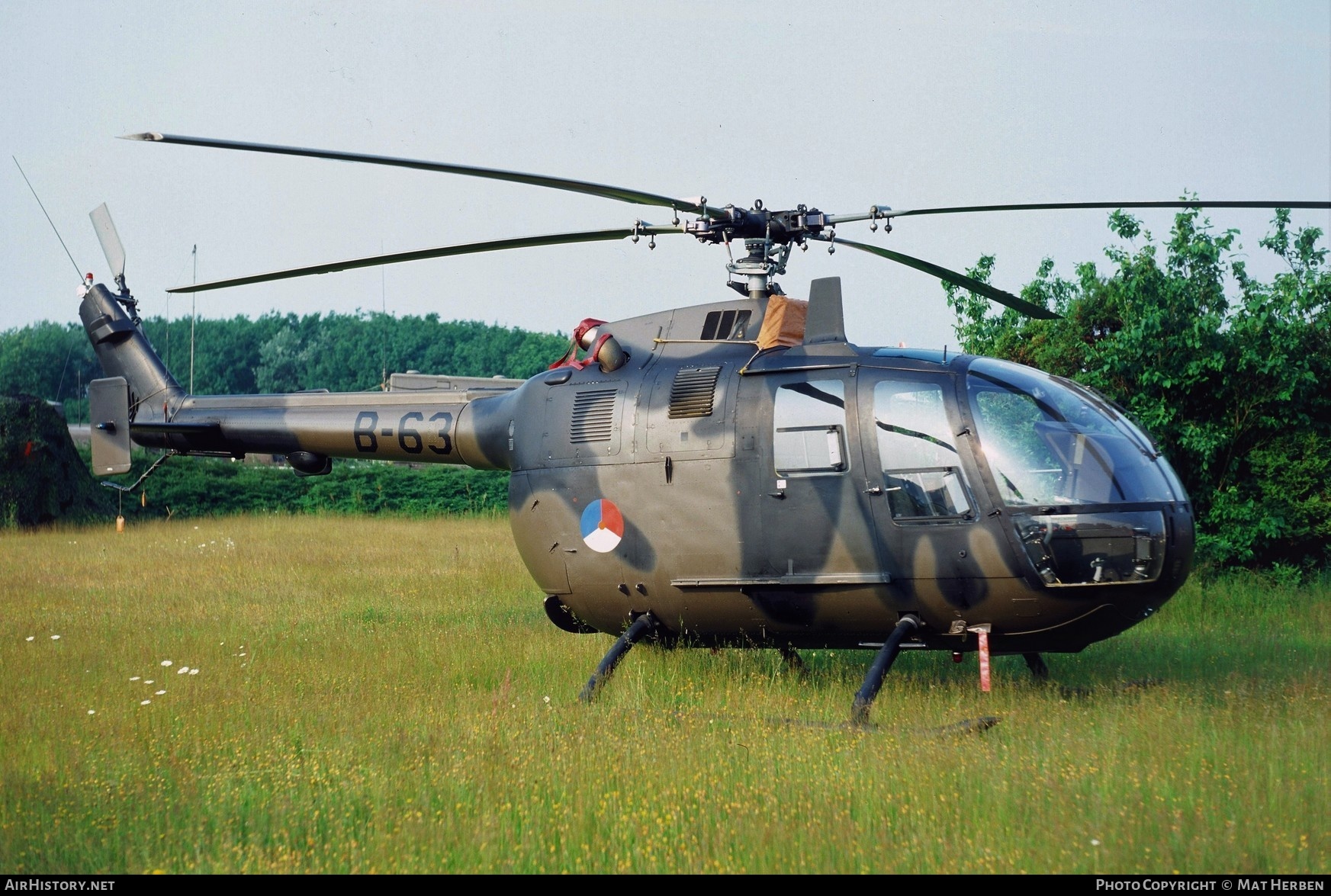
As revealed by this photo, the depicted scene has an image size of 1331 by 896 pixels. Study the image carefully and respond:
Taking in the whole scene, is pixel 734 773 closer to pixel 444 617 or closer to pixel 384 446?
pixel 384 446

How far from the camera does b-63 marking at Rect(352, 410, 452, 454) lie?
9773 millimetres

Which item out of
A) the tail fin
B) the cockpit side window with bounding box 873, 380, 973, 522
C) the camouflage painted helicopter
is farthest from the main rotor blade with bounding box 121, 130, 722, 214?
the tail fin

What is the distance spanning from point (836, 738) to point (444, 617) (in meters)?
6.77

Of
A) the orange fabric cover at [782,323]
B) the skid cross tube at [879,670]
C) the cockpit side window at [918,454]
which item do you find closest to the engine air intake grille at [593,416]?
the orange fabric cover at [782,323]

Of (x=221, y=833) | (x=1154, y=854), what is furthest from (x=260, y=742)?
(x=1154, y=854)

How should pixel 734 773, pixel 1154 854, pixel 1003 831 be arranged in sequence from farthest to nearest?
pixel 734 773 < pixel 1003 831 < pixel 1154 854

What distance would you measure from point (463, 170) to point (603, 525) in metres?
2.91

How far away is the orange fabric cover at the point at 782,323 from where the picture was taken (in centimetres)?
817

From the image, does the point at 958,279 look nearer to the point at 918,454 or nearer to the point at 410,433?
the point at 918,454

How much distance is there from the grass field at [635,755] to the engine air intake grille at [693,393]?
→ 2.13 metres

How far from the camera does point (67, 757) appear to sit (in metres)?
7.00

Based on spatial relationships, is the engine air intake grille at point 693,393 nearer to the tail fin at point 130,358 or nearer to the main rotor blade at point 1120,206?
the main rotor blade at point 1120,206

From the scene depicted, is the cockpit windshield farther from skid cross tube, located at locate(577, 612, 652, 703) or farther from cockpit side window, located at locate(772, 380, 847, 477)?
skid cross tube, located at locate(577, 612, 652, 703)

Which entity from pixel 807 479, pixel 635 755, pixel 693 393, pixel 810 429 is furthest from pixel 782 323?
pixel 635 755
